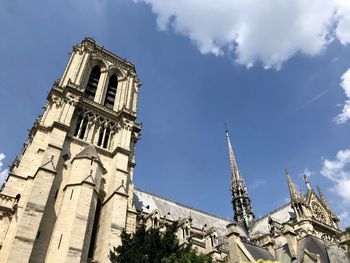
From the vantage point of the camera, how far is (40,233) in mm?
20297

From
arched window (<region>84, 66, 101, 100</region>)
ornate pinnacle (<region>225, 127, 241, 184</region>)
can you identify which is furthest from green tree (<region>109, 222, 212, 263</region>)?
ornate pinnacle (<region>225, 127, 241, 184</region>)

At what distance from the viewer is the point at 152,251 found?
1636 centimetres

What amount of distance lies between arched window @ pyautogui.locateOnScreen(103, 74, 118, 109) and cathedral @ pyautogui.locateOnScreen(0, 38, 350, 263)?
0.12 metres

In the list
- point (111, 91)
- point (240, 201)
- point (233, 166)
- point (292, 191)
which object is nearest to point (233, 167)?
point (233, 166)

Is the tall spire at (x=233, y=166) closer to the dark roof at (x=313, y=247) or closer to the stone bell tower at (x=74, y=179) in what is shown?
the stone bell tower at (x=74, y=179)

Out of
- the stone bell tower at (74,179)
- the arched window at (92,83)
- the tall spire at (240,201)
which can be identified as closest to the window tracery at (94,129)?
the stone bell tower at (74,179)

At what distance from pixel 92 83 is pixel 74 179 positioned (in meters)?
15.3

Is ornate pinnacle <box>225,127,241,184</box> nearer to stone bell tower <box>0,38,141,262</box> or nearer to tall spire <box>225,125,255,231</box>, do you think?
tall spire <box>225,125,255,231</box>

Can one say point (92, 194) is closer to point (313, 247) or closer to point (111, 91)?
point (313, 247)

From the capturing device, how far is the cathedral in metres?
19.7

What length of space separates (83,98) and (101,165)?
8.03 metres

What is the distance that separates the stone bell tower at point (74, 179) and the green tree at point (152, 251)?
15.8 ft

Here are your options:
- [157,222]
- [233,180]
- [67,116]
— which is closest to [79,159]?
[67,116]

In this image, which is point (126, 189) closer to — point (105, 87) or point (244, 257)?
point (244, 257)
